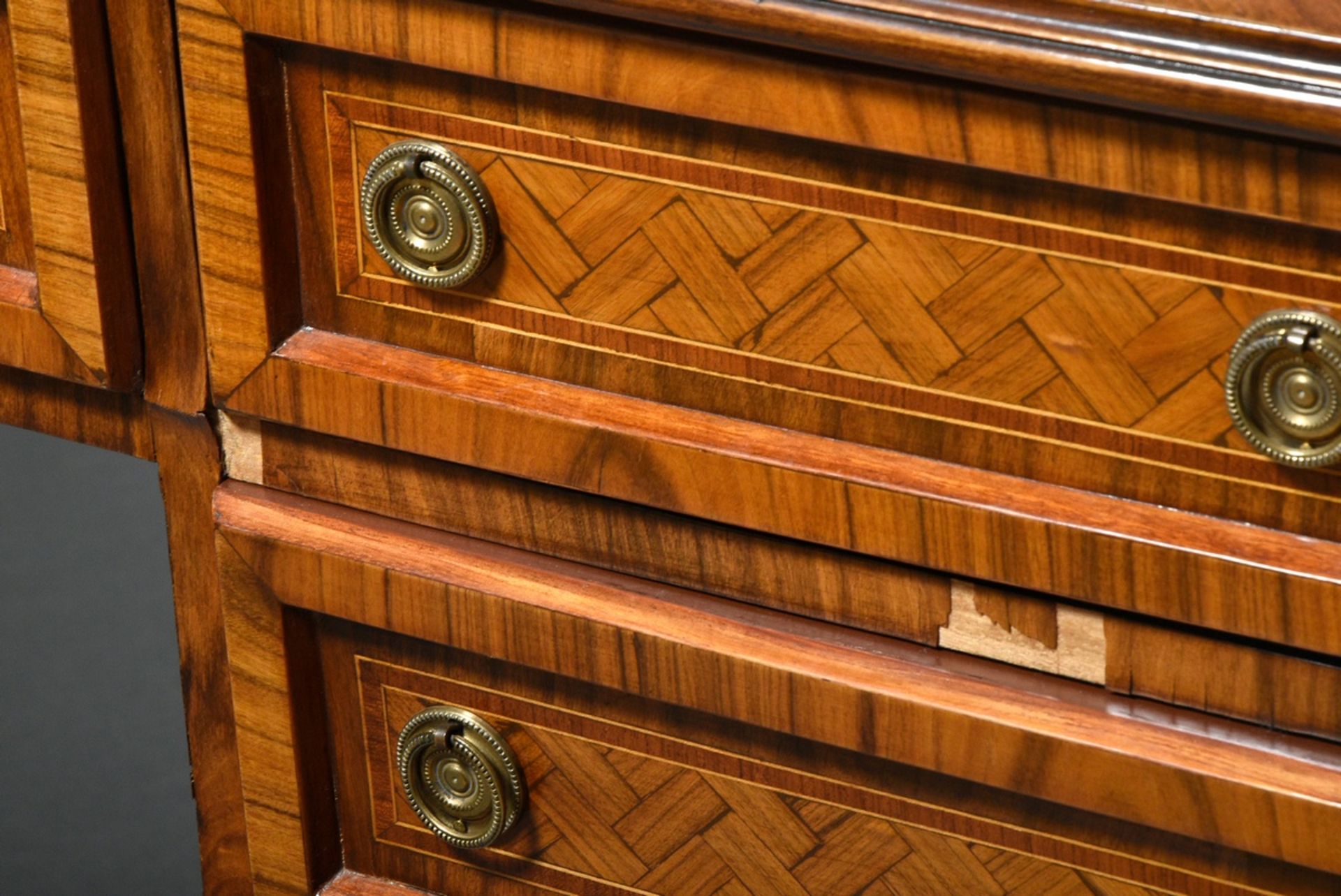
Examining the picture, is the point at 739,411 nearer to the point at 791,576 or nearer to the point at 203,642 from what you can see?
the point at 791,576

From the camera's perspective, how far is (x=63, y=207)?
716mm

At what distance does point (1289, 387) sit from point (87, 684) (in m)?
1.01

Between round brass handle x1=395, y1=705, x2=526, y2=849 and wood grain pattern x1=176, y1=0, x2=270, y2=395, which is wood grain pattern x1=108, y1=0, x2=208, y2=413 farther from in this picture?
round brass handle x1=395, y1=705, x2=526, y2=849

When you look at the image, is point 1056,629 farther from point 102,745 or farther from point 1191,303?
point 102,745

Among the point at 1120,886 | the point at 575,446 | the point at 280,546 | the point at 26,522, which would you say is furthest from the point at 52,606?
the point at 1120,886

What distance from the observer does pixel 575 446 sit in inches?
26.7

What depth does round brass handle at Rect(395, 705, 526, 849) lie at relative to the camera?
2.45 feet

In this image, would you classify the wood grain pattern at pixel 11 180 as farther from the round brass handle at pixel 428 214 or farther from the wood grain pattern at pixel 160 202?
the round brass handle at pixel 428 214

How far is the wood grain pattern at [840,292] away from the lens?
23.2 inches

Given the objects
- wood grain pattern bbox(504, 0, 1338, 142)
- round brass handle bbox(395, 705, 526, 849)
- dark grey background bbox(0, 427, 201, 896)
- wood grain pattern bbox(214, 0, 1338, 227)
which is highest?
wood grain pattern bbox(504, 0, 1338, 142)

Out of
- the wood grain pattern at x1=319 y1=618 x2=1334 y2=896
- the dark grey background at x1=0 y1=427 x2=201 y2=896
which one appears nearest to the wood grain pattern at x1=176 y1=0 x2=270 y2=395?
the wood grain pattern at x1=319 y1=618 x2=1334 y2=896

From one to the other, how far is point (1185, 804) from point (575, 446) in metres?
0.24

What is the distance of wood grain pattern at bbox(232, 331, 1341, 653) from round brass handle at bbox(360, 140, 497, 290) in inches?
1.6

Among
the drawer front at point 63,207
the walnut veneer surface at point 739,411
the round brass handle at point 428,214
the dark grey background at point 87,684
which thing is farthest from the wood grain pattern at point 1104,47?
the dark grey background at point 87,684
